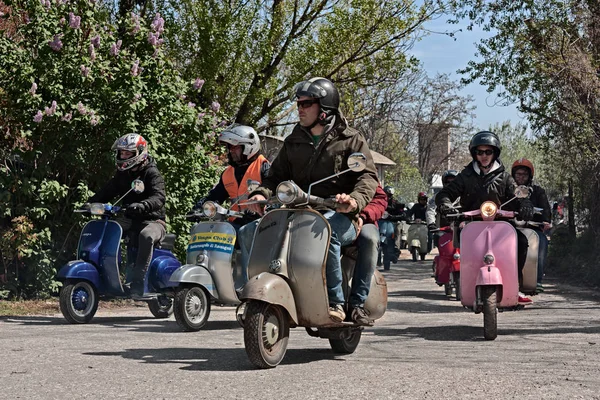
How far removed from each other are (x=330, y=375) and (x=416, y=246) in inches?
789

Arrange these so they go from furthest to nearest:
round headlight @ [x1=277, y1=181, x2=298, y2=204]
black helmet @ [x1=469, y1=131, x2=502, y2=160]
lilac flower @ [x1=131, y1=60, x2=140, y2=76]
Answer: lilac flower @ [x1=131, y1=60, x2=140, y2=76] < black helmet @ [x1=469, y1=131, x2=502, y2=160] < round headlight @ [x1=277, y1=181, x2=298, y2=204]

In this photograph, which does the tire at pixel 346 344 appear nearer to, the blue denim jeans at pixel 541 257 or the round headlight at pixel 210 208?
the round headlight at pixel 210 208

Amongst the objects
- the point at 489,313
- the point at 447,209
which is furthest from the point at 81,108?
the point at 489,313

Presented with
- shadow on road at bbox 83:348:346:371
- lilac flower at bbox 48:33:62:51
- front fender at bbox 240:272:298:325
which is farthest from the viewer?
lilac flower at bbox 48:33:62:51

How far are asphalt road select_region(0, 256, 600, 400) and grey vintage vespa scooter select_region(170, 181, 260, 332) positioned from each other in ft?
0.85

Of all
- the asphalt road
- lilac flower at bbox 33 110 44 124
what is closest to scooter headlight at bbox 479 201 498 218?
the asphalt road

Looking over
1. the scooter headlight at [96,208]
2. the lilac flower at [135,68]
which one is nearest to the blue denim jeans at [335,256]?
the scooter headlight at [96,208]

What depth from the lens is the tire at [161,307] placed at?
11594 millimetres

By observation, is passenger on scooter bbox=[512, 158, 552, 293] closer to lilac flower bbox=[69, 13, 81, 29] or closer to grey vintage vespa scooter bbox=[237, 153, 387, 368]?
lilac flower bbox=[69, 13, 81, 29]

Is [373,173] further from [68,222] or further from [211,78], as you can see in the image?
[211,78]

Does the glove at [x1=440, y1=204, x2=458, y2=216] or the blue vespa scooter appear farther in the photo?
the blue vespa scooter

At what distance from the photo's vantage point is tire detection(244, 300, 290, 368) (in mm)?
6719

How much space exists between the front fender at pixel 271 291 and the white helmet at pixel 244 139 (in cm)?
375

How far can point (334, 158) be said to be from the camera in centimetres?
757
